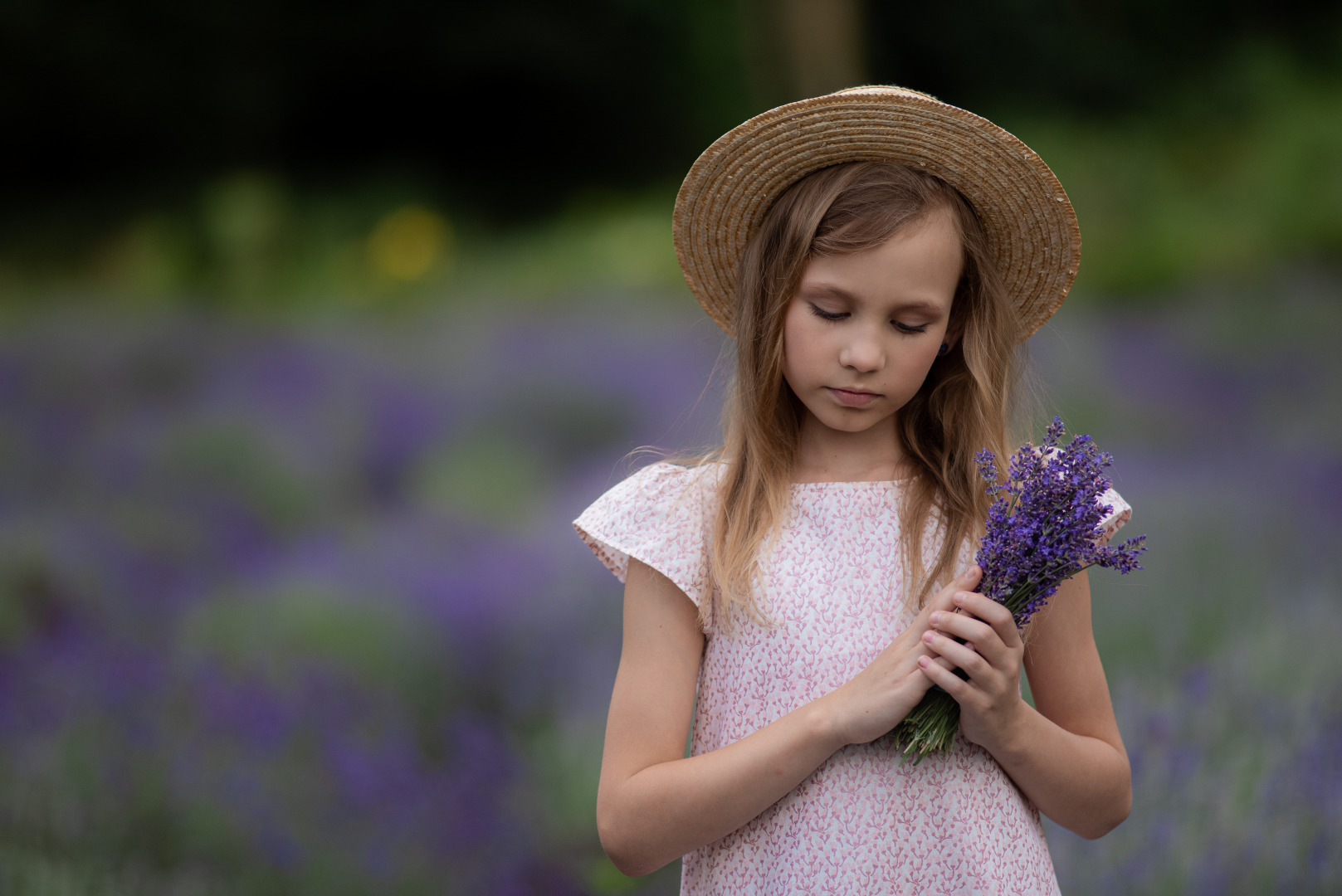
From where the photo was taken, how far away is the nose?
142 cm

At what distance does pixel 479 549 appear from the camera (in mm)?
3826

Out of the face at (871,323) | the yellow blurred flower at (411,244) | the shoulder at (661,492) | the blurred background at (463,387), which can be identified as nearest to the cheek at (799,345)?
the face at (871,323)

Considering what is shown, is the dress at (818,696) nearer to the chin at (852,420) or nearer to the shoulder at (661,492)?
the shoulder at (661,492)

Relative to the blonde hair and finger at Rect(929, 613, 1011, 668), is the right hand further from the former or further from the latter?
the blonde hair

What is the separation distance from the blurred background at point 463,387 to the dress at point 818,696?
1872 millimetres

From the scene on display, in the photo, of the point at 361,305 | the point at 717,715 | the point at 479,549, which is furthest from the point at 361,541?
the point at 717,715

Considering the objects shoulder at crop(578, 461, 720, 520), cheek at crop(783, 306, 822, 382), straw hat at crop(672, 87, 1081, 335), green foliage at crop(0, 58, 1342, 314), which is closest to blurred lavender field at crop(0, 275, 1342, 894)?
green foliage at crop(0, 58, 1342, 314)

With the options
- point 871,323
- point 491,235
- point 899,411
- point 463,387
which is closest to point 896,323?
point 871,323

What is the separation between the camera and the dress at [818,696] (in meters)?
1.44

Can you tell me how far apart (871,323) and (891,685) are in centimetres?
45

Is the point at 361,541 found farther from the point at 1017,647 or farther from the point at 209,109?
the point at 1017,647

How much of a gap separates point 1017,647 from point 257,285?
139 inches

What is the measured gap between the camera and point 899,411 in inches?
64.6

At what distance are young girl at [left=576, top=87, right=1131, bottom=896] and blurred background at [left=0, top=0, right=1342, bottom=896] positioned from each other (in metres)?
1.89
